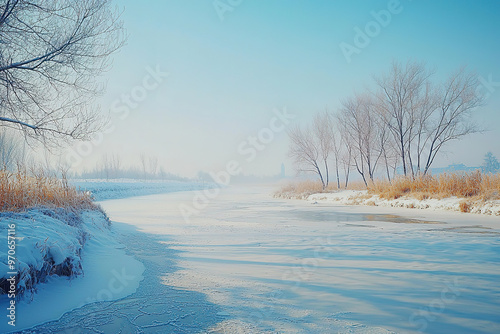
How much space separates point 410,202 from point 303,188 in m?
13.6

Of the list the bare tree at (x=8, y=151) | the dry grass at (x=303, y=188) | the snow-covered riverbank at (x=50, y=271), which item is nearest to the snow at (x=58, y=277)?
the snow-covered riverbank at (x=50, y=271)

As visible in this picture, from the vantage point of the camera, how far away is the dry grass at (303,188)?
24.9 m

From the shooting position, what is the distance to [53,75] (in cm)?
638

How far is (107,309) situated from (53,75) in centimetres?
578

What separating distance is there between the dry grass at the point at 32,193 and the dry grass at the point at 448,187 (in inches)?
512

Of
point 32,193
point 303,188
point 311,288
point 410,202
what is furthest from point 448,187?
point 303,188

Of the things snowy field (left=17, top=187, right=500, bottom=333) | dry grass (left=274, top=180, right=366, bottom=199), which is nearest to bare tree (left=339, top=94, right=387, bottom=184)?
dry grass (left=274, top=180, right=366, bottom=199)

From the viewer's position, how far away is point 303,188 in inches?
1048

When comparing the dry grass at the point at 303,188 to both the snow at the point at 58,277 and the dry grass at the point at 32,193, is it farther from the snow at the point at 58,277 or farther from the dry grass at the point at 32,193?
the snow at the point at 58,277

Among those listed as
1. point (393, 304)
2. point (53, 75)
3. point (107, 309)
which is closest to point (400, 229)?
point (393, 304)

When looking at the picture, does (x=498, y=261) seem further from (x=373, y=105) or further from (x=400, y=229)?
(x=373, y=105)

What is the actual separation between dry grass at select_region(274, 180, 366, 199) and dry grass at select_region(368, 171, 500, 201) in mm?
8775

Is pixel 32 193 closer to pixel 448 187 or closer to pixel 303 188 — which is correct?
pixel 448 187

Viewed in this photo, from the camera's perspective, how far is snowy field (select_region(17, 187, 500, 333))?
247 cm
